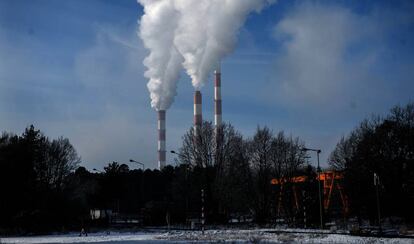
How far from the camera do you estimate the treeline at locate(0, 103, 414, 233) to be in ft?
163

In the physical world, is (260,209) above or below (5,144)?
below

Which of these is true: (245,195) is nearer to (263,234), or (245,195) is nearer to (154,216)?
(154,216)

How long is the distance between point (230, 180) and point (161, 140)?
179 ft

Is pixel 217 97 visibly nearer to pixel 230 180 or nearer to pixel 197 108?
pixel 197 108

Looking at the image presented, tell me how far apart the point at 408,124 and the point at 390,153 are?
3941 millimetres

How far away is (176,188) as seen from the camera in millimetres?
71750

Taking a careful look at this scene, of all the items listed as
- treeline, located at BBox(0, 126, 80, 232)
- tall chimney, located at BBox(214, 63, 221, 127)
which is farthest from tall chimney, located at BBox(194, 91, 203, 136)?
treeline, located at BBox(0, 126, 80, 232)

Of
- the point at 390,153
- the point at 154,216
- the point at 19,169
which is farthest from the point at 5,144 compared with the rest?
the point at 390,153

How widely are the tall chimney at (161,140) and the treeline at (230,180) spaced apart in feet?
101

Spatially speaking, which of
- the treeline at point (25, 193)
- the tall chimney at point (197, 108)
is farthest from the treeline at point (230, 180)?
the tall chimney at point (197, 108)

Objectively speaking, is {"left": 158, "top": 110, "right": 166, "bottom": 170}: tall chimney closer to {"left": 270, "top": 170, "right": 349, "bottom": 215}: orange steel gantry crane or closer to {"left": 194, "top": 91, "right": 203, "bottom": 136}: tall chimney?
{"left": 194, "top": 91, "right": 203, "bottom": 136}: tall chimney

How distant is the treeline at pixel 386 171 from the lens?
50125 mm

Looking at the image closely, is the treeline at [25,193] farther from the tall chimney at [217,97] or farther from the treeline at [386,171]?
the tall chimney at [217,97]

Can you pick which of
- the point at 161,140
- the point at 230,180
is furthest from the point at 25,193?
the point at 161,140
